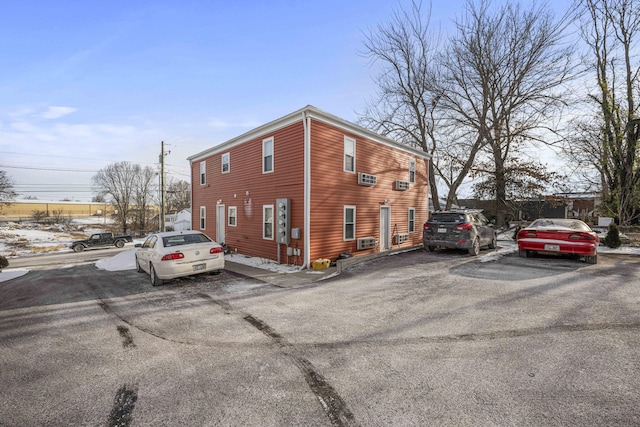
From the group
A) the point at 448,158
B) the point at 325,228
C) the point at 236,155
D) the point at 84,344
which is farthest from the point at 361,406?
the point at 448,158

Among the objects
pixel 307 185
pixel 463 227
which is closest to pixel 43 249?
pixel 307 185

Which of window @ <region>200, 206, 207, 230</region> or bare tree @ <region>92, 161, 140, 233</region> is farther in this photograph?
bare tree @ <region>92, 161, 140, 233</region>

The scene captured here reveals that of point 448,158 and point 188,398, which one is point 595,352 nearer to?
point 188,398

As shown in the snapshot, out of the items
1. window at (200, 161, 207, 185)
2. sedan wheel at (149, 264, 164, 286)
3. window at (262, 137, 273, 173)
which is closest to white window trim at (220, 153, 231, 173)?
window at (200, 161, 207, 185)

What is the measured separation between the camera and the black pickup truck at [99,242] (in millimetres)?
25056

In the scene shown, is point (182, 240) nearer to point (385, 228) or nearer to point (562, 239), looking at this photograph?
point (385, 228)

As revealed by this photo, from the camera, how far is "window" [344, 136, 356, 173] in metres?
11.4

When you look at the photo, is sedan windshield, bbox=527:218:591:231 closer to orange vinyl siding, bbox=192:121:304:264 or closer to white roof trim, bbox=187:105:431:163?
white roof trim, bbox=187:105:431:163

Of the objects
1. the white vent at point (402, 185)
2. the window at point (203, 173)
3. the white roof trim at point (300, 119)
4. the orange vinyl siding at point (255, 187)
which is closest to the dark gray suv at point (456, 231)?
the white vent at point (402, 185)

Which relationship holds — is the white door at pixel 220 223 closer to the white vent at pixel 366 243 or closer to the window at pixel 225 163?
the window at pixel 225 163

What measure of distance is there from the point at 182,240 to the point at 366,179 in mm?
7226

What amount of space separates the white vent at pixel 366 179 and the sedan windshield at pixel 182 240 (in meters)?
6.36

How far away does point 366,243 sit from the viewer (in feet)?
39.4

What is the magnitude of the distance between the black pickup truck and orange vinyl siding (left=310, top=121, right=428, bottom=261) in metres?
25.1
